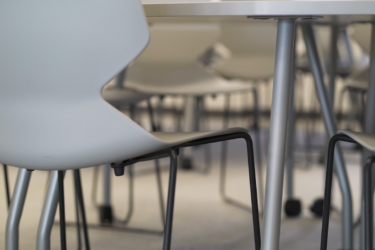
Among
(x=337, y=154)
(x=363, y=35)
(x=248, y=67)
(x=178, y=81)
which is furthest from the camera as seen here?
(x=248, y=67)

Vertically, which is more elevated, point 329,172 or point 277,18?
point 277,18

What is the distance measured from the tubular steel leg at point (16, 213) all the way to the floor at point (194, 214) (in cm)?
42

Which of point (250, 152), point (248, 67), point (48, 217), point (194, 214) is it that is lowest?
point (194, 214)

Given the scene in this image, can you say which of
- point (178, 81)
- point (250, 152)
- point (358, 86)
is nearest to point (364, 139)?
point (250, 152)

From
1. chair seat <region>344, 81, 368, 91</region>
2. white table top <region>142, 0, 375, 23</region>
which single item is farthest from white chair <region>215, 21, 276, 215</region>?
white table top <region>142, 0, 375, 23</region>

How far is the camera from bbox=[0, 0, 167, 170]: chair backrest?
90 centimetres

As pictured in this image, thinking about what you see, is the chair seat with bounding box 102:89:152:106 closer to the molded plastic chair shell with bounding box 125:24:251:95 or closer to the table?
the table

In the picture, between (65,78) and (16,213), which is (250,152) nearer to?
(65,78)

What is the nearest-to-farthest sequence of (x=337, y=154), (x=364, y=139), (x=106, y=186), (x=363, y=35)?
(x=364, y=139), (x=337, y=154), (x=363, y=35), (x=106, y=186)

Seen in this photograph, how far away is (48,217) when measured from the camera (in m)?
1.44

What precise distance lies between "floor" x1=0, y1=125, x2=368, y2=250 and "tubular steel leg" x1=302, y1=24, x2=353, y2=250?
0.22 metres

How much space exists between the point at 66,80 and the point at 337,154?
103 centimetres

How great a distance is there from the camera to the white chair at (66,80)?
0.90 m

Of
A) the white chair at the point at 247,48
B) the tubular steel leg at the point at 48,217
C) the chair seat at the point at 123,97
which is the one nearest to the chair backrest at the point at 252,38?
the white chair at the point at 247,48
